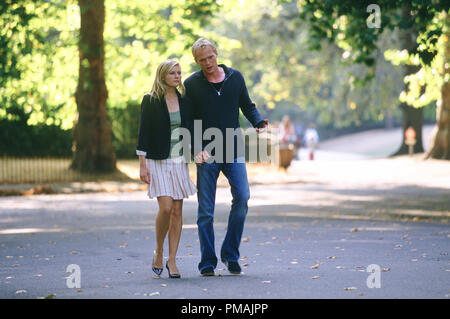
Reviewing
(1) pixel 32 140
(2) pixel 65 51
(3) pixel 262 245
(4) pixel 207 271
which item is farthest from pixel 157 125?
(1) pixel 32 140

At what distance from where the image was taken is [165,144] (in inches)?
285

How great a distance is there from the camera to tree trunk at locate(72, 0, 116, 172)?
2180 cm

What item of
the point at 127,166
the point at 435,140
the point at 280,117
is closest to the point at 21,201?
the point at 127,166

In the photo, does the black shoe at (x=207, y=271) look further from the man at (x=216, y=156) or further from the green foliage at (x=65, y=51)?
the green foliage at (x=65, y=51)

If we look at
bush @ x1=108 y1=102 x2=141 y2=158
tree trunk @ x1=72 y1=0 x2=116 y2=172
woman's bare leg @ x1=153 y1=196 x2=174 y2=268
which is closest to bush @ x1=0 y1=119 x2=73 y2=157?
bush @ x1=108 y1=102 x2=141 y2=158

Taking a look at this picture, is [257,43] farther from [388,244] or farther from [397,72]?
[388,244]

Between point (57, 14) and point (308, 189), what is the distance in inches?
337

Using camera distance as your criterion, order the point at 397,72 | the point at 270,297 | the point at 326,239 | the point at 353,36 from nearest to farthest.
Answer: the point at 270,297 → the point at 326,239 → the point at 353,36 → the point at 397,72

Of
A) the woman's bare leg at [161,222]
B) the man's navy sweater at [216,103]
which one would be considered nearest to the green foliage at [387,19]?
the man's navy sweater at [216,103]

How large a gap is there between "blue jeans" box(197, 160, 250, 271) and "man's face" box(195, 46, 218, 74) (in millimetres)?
815

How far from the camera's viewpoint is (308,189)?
758 inches

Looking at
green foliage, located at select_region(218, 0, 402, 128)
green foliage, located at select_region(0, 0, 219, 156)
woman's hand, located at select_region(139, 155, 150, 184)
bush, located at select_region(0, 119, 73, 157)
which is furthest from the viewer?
green foliage, located at select_region(218, 0, 402, 128)
